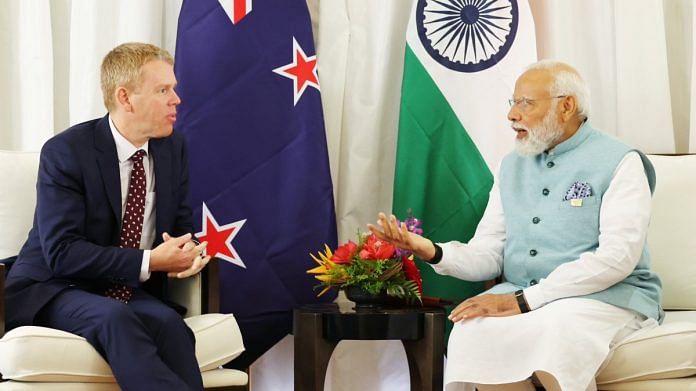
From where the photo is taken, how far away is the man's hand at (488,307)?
2750 mm

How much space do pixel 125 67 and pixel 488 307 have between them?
1298 mm

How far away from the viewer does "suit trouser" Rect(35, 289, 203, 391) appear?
2.46 m

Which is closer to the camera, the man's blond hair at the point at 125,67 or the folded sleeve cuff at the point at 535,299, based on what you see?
the folded sleeve cuff at the point at 535,299

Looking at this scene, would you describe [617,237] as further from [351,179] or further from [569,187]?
[351,179]

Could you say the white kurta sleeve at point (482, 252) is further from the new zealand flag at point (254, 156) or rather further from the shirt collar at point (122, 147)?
the shirt collar at point (122, 147)

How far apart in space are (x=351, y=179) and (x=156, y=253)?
1278 mm

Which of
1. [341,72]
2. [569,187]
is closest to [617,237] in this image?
[569,187]

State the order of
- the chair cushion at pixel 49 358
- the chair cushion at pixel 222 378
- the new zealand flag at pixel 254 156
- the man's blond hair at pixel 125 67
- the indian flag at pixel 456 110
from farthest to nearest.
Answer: the indian flag at pixel 456 110
the new zealand flag at pixel 254 156
the man's blond hair at pixel 125 67
the chair cushion at pixel 222 378
the chair cushion at pixel 49 358

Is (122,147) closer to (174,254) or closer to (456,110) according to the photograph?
(174,254)

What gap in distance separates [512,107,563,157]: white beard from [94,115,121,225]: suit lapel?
4.13ft

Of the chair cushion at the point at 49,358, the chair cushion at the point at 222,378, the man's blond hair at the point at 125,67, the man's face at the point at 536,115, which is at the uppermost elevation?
the man's blond hair at the point at 125,67

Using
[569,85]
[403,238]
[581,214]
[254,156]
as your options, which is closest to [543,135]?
[569,85]

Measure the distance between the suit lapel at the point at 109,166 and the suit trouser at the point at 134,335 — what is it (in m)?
0.28

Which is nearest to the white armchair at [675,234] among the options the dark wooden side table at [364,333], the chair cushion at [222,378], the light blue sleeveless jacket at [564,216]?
the light blue sleeveless jacket at [564,216]
